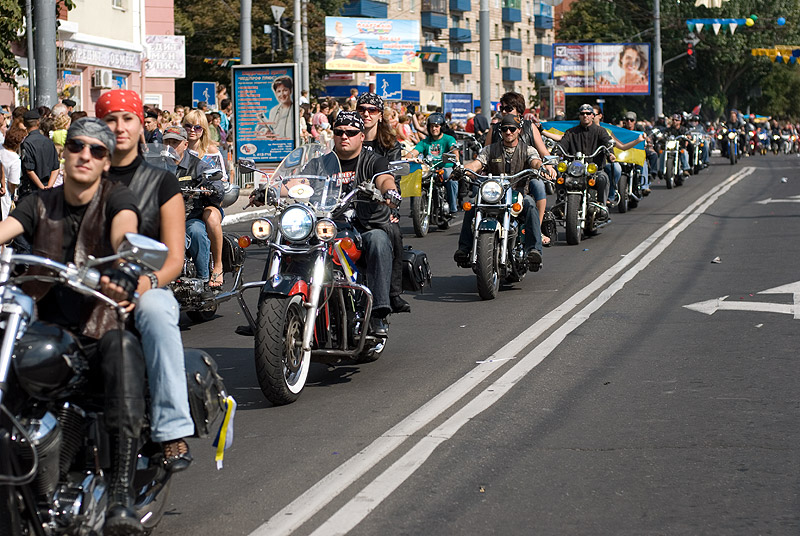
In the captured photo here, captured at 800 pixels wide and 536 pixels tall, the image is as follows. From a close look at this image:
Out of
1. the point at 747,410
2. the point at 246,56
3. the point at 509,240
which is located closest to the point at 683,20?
the point at 246,56

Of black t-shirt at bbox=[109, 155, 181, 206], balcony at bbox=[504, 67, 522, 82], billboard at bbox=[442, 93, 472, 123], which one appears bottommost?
black t-shirt at bbox=[109, 155, 181, 206]

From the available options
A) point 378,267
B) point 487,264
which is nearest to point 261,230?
point 378,267

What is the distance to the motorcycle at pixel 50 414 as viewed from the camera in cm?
432

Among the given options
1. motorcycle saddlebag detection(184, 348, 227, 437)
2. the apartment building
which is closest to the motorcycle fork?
motorcycle saddlebag detection(184, 348, 227, 437)

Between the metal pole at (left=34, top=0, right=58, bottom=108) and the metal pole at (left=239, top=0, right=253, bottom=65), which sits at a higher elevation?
the metal pole at (left=239, top=0, right=253, bottom=65)

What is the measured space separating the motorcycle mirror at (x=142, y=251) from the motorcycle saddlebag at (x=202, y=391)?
2.26ft

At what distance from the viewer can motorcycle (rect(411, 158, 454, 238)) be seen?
19.1 meters

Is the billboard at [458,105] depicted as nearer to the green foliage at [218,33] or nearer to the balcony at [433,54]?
the green foliage at [218,33]

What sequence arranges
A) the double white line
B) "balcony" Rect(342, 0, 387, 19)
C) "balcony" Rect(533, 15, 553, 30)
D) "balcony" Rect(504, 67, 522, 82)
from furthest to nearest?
"balcony" Rect(533, 15, 553, 30), "balcony" Rect(504, 67, 522, 82), "balcony" Rect(342, 0, 387, 19), the double white line

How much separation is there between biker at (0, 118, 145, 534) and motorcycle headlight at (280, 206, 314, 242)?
256 centimetres

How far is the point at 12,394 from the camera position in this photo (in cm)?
454

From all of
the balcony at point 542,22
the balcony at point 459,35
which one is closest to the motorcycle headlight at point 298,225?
the balcony at point 459,35

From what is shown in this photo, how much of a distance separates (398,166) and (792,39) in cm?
→ 7816

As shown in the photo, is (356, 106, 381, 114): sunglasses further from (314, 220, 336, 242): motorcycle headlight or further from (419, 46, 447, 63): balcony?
(419, 46, 447, 63): balcony
